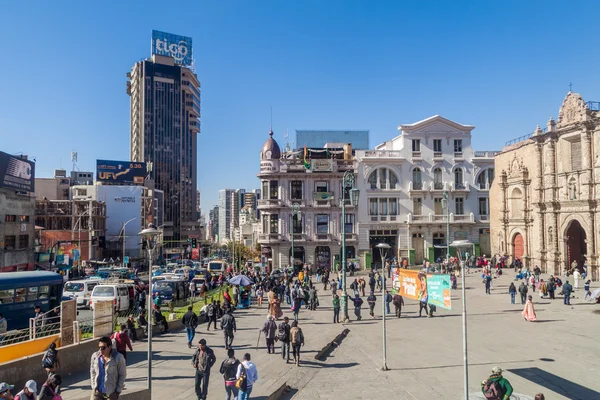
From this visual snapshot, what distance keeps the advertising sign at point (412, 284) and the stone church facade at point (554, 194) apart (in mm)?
28763

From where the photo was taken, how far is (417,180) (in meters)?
53.2

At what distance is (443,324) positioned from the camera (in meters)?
22.4

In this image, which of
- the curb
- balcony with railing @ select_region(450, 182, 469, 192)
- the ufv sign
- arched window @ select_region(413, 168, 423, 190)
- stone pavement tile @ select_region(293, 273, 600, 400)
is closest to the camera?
stone pavement tile @ select_region(293, 273, 600, 400)

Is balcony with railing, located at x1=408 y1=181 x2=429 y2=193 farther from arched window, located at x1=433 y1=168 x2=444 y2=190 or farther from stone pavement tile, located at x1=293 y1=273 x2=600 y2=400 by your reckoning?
stone pavement tile, located at x1=293 y1=273 x2=600 y2=400

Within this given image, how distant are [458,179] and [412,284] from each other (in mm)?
41238

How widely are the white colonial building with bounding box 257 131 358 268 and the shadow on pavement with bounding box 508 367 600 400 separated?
37047 millimetres

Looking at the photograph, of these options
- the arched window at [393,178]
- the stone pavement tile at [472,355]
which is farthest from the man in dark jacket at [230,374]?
the arched window at [393,178]

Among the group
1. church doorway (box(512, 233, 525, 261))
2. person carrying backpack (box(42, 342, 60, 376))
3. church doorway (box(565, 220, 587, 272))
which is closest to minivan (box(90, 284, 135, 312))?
person carrying backpack (box(42, 342, 60, 376))

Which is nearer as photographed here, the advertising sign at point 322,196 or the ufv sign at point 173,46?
the advertising sign at point 322,196

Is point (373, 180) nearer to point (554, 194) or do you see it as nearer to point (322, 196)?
point (322, 196)

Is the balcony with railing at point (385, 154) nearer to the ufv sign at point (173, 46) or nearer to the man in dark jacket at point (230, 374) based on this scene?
the man in dark jacket at point (230, 374)

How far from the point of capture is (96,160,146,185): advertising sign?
90688 mm

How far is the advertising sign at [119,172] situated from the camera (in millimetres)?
90688

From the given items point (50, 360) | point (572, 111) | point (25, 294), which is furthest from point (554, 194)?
point (50, 360)
